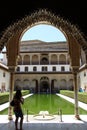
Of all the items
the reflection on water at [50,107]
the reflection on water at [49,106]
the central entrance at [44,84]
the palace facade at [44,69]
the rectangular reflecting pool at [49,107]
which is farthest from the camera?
the central entrance at [44,84]

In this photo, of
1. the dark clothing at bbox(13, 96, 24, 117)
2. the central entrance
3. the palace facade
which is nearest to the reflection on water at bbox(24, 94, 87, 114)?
the dark clothing at bbox(13, 96, 24, 117)

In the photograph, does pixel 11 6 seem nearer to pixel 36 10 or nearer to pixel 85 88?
pixel 36 10

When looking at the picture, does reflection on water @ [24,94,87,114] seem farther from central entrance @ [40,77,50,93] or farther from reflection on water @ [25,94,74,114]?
central entrance @ [40,77,50,93]

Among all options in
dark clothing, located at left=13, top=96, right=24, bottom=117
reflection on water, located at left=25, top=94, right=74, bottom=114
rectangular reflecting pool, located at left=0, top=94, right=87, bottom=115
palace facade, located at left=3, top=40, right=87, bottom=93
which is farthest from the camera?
palace facade, located at left=3, top=40, right=87, bottom=93

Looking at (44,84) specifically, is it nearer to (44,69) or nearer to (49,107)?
(44,69)

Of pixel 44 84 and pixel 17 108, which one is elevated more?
pixel 44 84

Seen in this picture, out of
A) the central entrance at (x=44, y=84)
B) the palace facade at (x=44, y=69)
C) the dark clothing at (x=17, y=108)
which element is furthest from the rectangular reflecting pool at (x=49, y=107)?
the central entrance at (x=44, y=84)

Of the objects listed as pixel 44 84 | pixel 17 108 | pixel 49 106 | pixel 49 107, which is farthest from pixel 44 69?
pixel 17 108

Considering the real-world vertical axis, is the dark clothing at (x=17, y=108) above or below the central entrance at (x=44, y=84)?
below

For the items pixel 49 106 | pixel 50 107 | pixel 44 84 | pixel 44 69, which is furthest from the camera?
pixel 44 84

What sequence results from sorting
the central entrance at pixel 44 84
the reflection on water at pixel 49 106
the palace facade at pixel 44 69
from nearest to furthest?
the reflection on water at pixel 49 106 → the palace facade at pixel 44 69 → the central entrance at pixel 44 84

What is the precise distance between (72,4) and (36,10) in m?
0.70

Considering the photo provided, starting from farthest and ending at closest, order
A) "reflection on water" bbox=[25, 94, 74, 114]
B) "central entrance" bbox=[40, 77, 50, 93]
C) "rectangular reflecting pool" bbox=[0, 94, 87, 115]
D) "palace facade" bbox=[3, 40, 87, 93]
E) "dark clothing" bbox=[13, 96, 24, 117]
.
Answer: "central entrance" bbox=[40, 77, 50, 93], "palace facade" bbox=[3, 40, 87, 93], "reflection on water" bbox=[25, 94, 74, 114], "rectangular reflecting pool" bbox=[0, 94, 87, 115], "dark clothing" bbox=[13, 96, 24, 117]

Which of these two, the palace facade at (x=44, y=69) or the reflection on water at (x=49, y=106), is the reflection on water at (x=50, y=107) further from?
the palace facade at (x=44, y=69)
